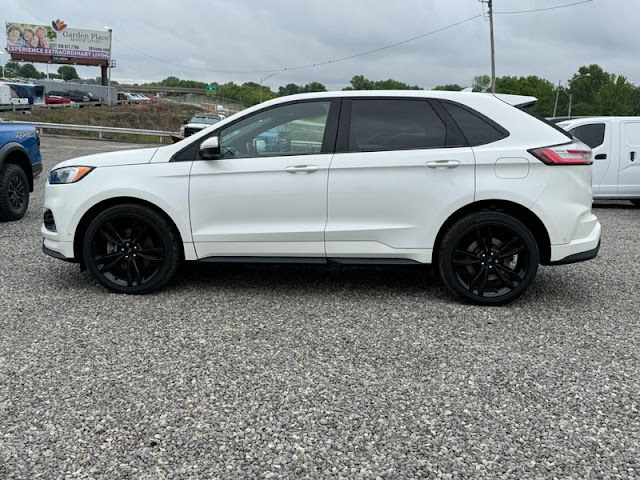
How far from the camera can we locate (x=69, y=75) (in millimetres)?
142000

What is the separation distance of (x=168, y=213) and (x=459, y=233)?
7.67 ft

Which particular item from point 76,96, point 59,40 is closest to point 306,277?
point 76,96

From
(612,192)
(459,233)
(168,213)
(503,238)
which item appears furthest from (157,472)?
(612,192)

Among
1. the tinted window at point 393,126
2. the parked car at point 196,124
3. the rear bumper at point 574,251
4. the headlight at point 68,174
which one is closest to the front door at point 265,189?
the tinted window at point 393,126

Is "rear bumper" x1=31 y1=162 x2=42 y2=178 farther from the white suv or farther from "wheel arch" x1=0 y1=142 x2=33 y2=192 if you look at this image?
the white suv

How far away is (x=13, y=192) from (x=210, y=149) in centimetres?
504

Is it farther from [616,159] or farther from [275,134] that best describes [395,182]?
[616,159]

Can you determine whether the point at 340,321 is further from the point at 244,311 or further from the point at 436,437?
the point at 436,437

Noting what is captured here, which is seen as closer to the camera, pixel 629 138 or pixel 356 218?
pixel 356 218

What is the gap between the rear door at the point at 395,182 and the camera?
14.9ft

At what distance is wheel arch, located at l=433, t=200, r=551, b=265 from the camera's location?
4578 mm

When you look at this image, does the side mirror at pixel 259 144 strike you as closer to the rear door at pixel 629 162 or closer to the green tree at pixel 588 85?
the rear door at pixel 629 162

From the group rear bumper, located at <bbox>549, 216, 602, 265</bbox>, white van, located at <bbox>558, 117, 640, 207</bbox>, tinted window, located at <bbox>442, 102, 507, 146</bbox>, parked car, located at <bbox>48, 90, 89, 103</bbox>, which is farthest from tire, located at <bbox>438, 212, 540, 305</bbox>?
parked car, located at <bbox>48, 90, 89, 103</bbox>

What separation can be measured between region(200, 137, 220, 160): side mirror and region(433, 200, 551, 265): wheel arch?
189 cm
